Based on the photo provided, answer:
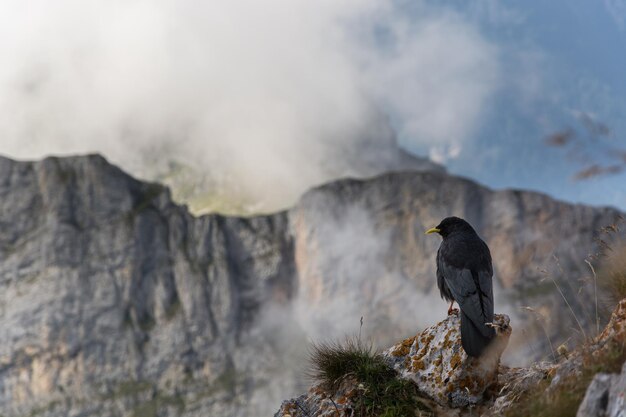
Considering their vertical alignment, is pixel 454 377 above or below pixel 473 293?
below

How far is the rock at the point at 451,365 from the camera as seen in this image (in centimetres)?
1032

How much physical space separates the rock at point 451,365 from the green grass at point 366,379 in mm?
291

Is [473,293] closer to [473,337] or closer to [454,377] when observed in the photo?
[473,337]

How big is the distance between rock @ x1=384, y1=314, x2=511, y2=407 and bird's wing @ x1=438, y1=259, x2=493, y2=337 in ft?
1.52

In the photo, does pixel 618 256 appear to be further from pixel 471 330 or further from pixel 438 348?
pixel 438 348

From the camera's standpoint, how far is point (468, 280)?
1071 centimetres

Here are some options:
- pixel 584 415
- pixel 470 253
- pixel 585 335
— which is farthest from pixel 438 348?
pixel 584 415

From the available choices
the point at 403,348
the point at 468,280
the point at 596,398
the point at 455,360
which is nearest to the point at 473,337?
the point at 455,360

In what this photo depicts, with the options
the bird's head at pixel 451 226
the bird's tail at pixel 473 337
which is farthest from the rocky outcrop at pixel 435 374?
the bird's head at pixel 451 226

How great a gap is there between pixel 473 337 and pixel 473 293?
0.76m

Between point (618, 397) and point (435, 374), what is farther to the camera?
point (435, 374)

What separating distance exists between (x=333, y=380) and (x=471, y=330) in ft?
8.41

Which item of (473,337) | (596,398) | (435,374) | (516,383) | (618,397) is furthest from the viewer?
(435,374)

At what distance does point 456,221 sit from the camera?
12375 millimetres
